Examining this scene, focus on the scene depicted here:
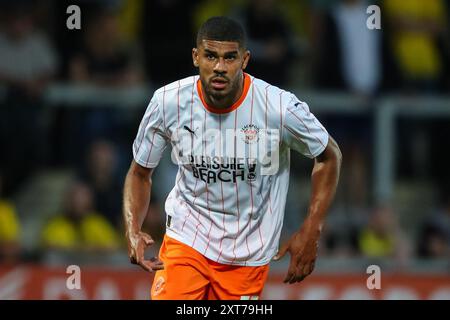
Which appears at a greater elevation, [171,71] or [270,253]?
[171,71]

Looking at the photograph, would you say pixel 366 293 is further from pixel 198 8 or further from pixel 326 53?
pixel 198 8

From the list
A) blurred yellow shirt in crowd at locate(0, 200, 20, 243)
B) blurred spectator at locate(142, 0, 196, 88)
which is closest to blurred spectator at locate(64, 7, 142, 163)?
blurred spectator at locate(142, 0, 196, 88)

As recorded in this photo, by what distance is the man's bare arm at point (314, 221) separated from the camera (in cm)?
638

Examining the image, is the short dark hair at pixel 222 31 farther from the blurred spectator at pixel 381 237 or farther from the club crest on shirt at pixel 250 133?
the blurred spectator at pixel 381 237

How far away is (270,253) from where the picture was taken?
6688 millimetres

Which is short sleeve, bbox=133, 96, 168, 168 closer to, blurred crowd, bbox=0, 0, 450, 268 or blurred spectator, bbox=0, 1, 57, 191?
blurred crowd, bbox=0, 0, 450, 268

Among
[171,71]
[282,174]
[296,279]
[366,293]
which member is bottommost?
[366,293]

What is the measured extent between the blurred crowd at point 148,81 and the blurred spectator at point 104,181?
0.01 m

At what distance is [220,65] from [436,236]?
5885mm

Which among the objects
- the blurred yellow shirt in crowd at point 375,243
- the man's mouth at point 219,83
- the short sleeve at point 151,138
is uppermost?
the man's mouth at point 219,83

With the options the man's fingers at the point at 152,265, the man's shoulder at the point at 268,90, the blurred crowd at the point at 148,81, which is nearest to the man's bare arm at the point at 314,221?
the man's shoulder at the point at 268,90

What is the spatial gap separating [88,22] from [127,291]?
372 cm

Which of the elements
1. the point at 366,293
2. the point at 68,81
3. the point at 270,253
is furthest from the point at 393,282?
the point at 68,81

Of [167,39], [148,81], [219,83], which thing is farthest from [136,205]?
[148,81]
